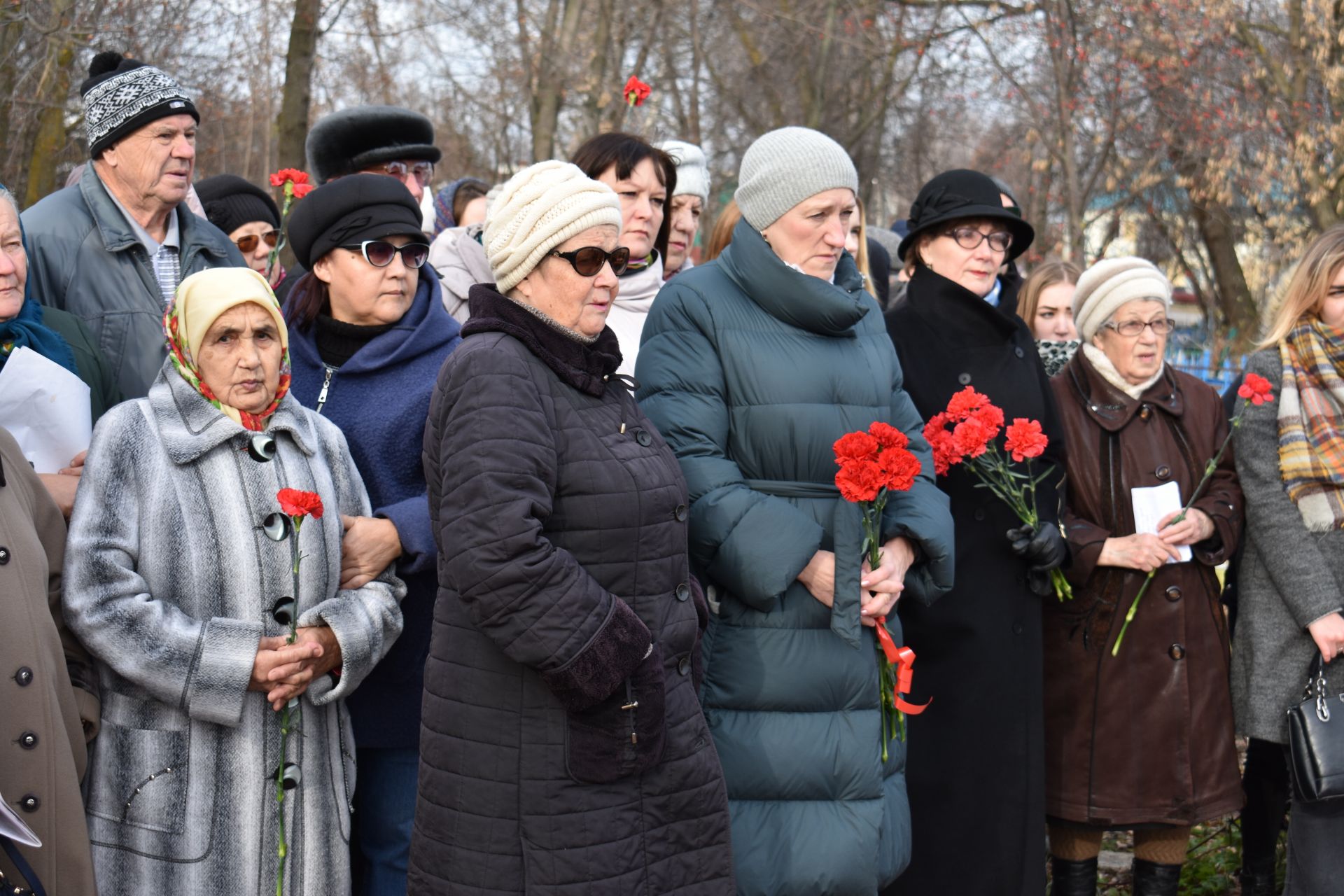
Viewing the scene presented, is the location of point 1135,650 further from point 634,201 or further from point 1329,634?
point 634,201

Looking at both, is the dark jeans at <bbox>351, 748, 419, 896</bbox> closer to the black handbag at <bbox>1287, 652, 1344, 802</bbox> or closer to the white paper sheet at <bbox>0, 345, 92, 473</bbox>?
the white paper sheet at <bbox>0, 345, 92, 473</bbox>

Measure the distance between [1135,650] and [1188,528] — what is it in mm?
409

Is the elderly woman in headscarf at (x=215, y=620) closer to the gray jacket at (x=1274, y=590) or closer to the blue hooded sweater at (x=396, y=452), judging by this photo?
the blue hooded sweater at (x=396, y=452)

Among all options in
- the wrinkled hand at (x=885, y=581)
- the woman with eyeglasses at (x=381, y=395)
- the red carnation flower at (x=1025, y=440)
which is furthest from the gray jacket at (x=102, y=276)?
the red carnation flower at (x=1025, y=440)

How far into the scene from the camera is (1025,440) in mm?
3684

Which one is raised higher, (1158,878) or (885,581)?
(885,581)

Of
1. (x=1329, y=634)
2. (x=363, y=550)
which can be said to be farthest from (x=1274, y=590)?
(x=363, y=550)

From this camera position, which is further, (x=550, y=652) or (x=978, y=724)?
(x=978, y=724)

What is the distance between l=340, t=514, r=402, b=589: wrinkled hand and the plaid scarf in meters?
2.81

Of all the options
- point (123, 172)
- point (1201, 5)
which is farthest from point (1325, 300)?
point (1201, 5)

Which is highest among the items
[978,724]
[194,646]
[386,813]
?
[194,646]

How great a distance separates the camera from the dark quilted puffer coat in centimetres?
262

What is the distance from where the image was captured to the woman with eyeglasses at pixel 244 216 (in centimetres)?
567

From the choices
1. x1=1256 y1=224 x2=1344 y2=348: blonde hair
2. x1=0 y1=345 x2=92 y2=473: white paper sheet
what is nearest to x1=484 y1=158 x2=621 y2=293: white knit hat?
x1=0 y1=345 x2=92 y2=473: white paper sheet
